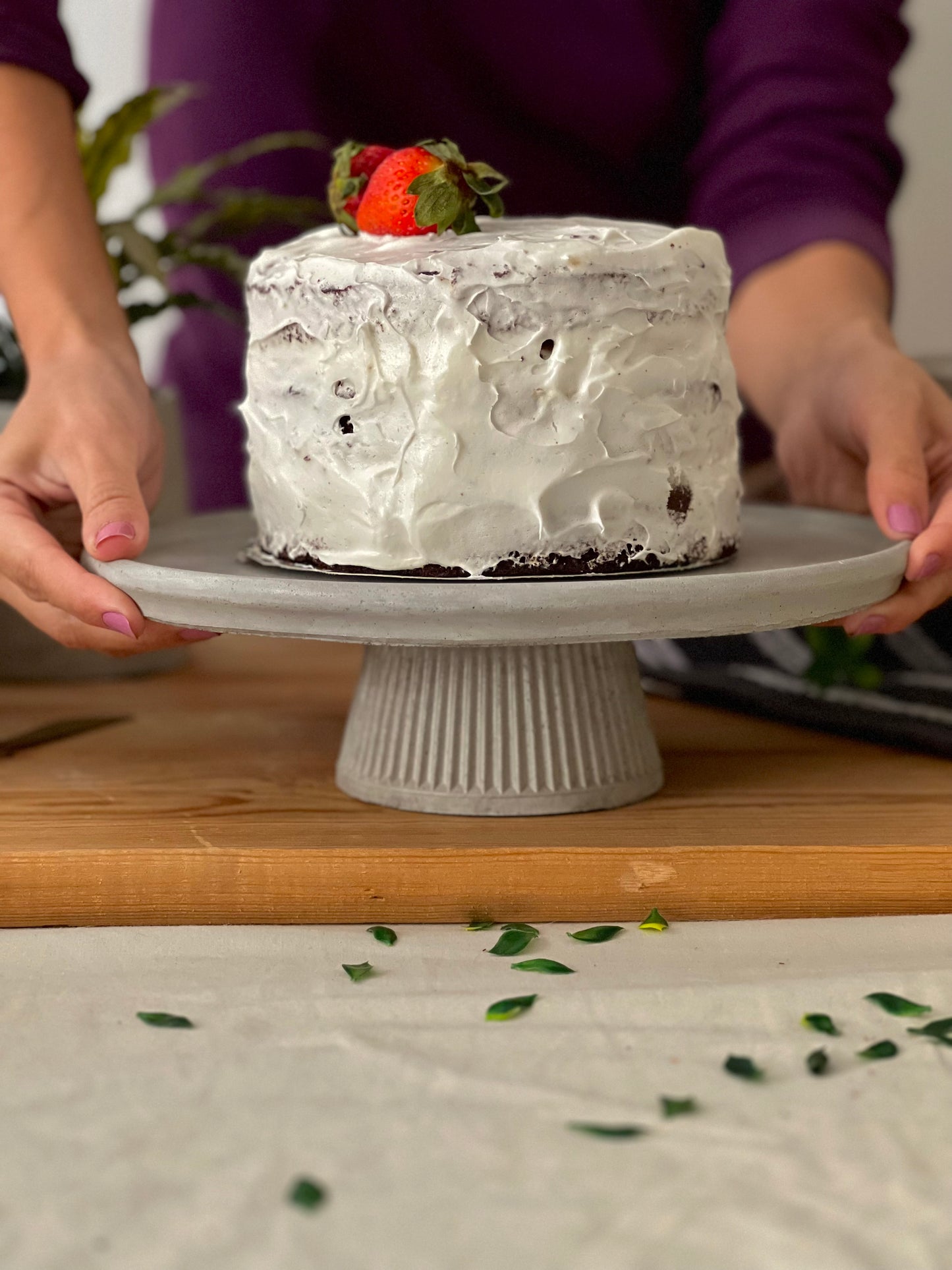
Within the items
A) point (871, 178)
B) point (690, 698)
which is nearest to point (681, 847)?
point (690, 698)

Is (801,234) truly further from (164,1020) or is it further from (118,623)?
(164,1020)

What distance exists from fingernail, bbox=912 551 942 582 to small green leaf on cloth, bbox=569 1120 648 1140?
0.48 metres

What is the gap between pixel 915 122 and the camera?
7.70ft

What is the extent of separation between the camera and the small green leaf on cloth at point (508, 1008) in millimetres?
734

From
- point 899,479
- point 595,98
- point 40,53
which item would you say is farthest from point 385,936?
point 595,98

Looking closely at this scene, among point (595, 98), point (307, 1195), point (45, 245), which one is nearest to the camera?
point (307, 1195)

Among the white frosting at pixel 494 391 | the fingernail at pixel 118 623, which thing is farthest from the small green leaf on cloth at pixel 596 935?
the fingernail at pixel 118 623

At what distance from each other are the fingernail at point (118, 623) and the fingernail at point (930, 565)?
53 centimetres

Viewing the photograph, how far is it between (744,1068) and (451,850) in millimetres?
263

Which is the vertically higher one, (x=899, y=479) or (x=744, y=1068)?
(x=899, y=479)

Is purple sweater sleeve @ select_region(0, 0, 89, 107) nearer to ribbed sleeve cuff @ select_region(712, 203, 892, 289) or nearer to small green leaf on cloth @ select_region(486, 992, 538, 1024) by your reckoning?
ribbed sleeve cuff @ select_region(712, 203, 892, 289)

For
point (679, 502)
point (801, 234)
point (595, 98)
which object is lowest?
point (679, 502)

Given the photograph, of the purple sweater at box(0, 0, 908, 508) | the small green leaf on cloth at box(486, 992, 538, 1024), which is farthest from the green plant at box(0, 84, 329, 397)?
the small green leaf on cloth at box(486, 992, 538, 1024)

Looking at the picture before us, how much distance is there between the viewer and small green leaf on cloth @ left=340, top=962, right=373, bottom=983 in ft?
2.59
